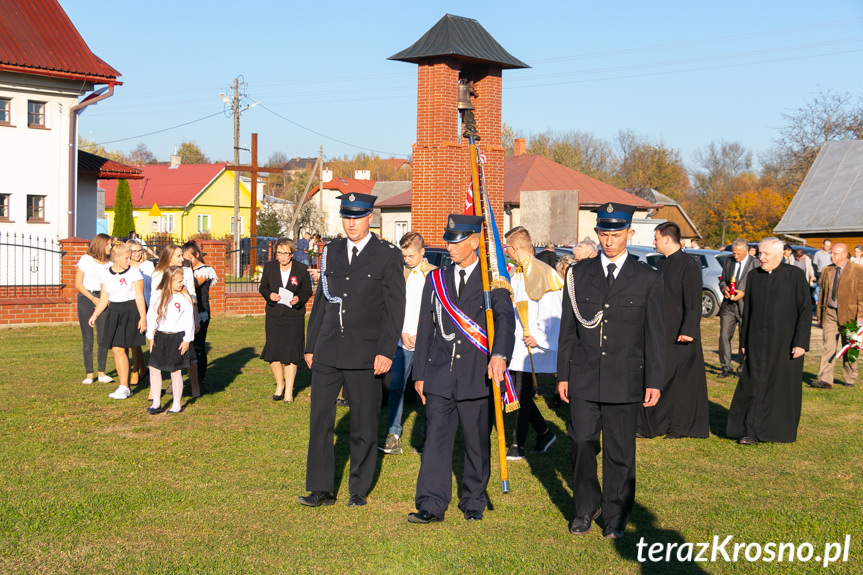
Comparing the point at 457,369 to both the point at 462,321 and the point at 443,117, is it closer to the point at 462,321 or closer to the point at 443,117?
the point at 462,321

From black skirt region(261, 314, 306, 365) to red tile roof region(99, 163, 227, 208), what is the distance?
5712 centimetres

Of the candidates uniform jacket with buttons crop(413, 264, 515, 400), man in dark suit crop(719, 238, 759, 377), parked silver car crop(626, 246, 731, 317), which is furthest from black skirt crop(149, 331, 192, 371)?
parked silver car crop(626, 246, 731, 317)

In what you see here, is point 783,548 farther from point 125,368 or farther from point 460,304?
point 125,368

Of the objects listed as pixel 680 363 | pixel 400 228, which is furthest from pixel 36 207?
pixel 400 228

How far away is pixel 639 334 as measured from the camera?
18.5 ft

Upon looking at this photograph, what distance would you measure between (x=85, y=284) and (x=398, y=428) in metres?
4.96

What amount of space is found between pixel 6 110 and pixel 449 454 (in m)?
23.4

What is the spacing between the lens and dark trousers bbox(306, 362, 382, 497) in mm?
6215

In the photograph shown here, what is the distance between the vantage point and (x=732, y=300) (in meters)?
13.1

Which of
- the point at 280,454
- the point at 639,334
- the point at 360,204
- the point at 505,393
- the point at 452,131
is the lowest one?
the point at 280,454

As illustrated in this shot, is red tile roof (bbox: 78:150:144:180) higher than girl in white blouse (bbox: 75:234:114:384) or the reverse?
higher

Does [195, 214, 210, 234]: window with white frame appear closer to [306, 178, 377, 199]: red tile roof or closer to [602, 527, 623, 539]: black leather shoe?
[306, 178, 377, 199]: red tile roof

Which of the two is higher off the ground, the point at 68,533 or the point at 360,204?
the point at 360,204

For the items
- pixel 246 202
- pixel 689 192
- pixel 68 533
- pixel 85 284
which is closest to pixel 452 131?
pixel 85 284
